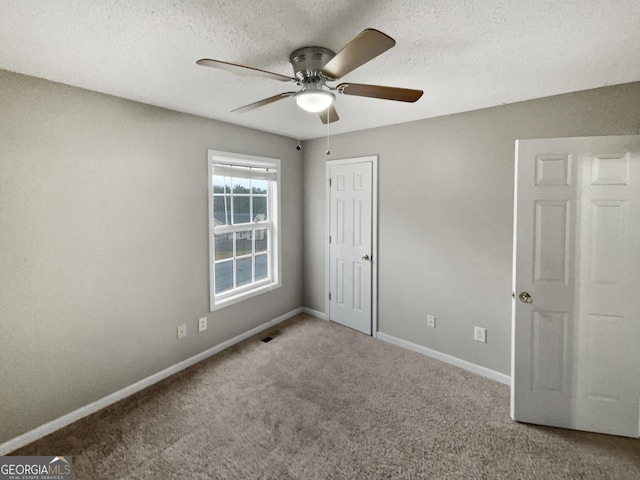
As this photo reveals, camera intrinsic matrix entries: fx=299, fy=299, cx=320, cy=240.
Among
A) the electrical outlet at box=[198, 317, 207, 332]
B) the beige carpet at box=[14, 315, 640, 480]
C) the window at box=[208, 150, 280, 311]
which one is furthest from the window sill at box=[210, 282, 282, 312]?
the beige carpet at box=[14, 315, 640, 480]

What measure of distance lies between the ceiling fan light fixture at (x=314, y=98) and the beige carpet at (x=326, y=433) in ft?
6.69

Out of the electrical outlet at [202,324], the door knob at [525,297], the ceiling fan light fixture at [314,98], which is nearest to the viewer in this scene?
the ceiling fan light fixture at [314,98]

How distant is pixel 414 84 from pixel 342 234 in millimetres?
1908

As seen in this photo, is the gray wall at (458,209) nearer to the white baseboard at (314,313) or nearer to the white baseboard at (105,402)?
the white baseboard at (314,313)

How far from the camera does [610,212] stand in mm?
1897

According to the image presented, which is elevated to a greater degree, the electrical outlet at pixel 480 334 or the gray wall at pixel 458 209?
the gray wall at pixel 458 209

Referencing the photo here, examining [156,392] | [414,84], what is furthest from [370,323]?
[414,84]

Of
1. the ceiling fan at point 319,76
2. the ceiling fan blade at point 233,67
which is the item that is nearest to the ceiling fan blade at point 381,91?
the ceiling fan at point 319,76

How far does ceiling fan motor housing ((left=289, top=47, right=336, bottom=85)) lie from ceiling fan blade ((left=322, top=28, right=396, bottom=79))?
21cm

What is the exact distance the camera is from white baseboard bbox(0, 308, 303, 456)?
188 cm

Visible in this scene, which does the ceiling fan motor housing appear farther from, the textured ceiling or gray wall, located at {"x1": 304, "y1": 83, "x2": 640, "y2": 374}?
gray wall, located at {"x1": 304, "y1": 83, "x2": 640, "y2": 374}

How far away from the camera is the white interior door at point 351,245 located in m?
3.40

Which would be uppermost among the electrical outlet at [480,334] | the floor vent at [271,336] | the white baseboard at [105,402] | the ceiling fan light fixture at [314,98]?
the ceiling fan light fixture at [314,98]

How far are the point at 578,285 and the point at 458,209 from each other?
3.50 ft
